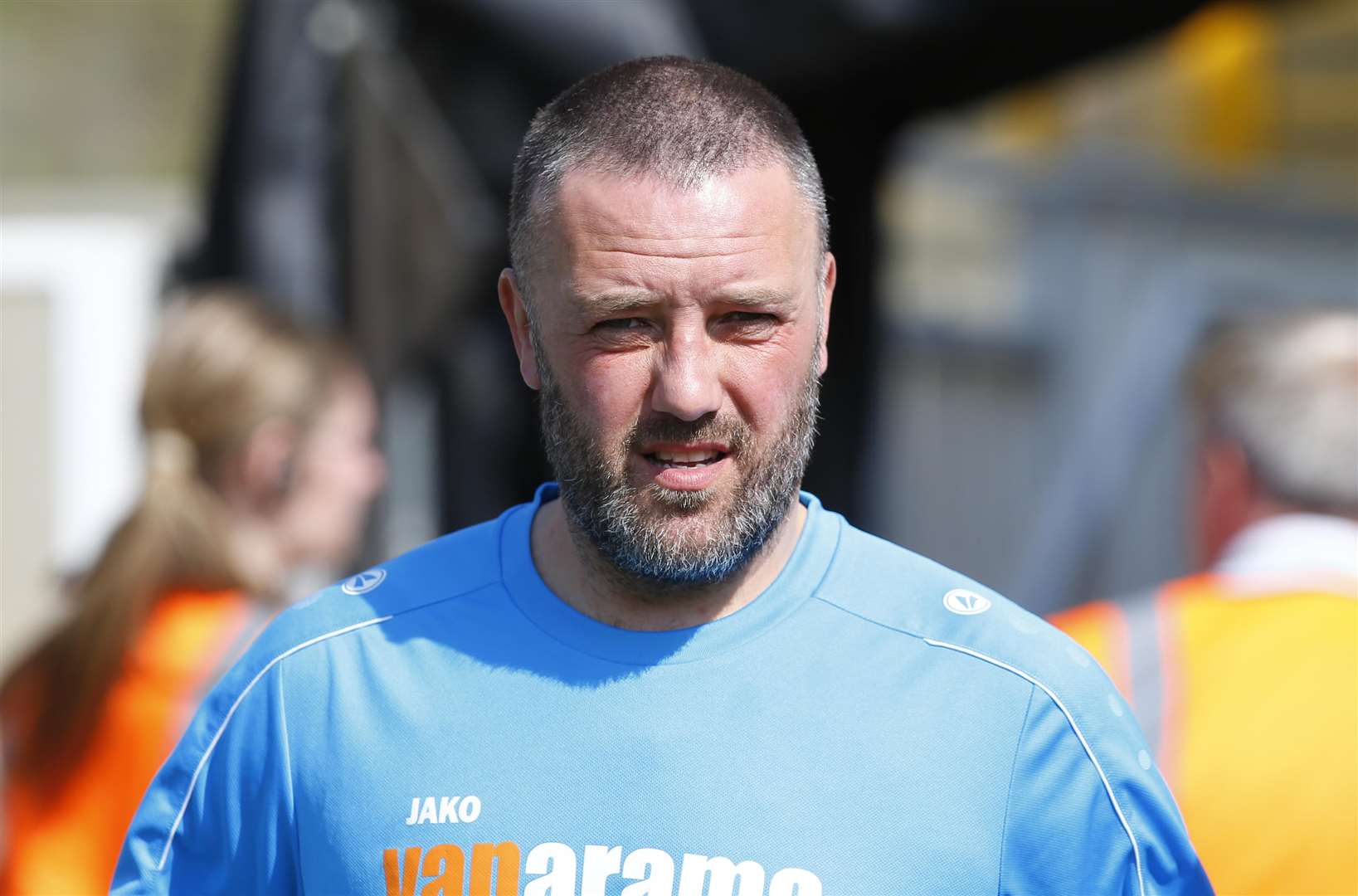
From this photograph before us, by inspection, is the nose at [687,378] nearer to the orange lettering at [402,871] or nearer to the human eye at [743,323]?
the human eye at [743,323]

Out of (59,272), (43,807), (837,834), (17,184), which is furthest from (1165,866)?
(17,184)

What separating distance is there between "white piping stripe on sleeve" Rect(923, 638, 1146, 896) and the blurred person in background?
1331 mm

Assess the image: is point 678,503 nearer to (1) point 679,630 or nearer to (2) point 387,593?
(1) point 679,630

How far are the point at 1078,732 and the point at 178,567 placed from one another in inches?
63.4

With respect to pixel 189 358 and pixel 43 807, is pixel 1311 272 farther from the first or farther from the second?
pixel 43 807

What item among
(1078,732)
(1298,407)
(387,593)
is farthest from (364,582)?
(1298,407)

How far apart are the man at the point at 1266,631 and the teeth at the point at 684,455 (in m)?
0.88

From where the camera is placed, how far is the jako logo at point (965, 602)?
1822mm

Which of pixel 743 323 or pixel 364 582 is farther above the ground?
pixel 743 323

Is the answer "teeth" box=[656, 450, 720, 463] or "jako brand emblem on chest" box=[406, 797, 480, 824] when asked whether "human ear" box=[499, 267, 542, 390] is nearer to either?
"teeth" box=[656, 450, 720, 463]

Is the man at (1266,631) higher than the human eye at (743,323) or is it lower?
lower

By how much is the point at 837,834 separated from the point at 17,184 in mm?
15341

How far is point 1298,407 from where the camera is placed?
8.37ft

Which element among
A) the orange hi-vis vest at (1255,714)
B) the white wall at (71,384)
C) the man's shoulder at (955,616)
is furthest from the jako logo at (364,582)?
the white wall at (71,384)
